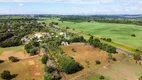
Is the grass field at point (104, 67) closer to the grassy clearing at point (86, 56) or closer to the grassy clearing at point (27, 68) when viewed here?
the grassy clearing at point (86, 56)

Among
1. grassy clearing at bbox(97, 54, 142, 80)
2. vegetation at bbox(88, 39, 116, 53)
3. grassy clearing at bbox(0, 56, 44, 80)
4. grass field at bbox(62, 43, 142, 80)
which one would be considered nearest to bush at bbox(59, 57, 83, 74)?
grass field at bbox(62, 43, 142, 80)

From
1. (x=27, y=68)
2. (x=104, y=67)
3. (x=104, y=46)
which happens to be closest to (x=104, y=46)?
(x=104, y=46)

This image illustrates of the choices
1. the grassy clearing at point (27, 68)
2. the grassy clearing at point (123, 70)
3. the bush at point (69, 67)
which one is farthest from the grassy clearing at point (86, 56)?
the grassy clearing at point (27, 68)

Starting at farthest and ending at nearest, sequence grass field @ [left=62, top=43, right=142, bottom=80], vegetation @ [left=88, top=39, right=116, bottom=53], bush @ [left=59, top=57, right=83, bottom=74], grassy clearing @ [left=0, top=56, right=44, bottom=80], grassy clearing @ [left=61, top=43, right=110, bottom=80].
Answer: vegetation @ [left=88, top=39, right=116, bottom=53] < grassy clearing @ [left=61, top=43, right=110, bottom=80] < bush @ [left=59, top=57, right=83, bottom=74] < grassy clearing @ [left=0, top=56, right=44, bottom=80] < grass field @ [left=62, top=43, right=142, bottom=80]

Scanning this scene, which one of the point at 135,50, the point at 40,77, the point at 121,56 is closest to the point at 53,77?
the point at 40,77

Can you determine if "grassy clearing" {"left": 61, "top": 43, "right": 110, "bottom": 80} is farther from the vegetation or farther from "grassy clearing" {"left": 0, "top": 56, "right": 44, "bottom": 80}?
"grassy clearing" {"left": 0, "top": 56, "right": 44, "bottom": 80}
